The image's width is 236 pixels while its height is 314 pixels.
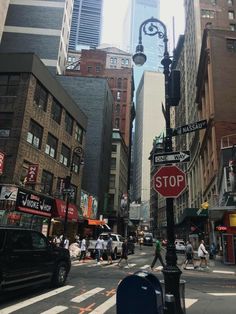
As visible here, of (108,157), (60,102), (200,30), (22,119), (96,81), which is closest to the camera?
(22,119)

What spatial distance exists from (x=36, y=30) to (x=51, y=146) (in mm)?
29754

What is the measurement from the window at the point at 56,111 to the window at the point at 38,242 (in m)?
21.5

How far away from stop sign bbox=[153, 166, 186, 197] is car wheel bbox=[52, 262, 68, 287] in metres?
5.68

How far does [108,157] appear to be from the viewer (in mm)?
58688

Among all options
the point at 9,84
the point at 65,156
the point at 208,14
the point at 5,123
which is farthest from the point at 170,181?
the point at 208,14

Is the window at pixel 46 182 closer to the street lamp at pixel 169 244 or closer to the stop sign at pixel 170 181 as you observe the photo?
the street lamp at pixel 169 244

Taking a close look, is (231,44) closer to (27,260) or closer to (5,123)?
(5,123)

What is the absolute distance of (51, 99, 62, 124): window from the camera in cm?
3150

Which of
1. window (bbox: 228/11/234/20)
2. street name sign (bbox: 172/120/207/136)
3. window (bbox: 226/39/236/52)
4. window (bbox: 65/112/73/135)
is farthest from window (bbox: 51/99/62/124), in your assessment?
window (bbox: 228/11/234/20)

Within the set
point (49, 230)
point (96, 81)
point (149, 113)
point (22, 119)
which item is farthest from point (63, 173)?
point (149, 113)

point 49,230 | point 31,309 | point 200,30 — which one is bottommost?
point 31,309

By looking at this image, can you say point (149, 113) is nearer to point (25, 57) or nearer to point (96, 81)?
point (96, 81)

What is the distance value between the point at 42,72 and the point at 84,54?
5987 centimetres

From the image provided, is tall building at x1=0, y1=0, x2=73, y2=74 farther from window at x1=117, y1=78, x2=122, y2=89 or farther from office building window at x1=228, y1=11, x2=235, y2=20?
window at x1=117, y1=78, x2=122, y2=89
